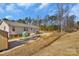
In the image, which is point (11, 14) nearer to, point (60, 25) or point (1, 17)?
point (1, 17)

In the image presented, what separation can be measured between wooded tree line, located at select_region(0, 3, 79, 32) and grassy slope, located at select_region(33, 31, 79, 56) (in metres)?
0.11

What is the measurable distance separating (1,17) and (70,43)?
0.93 metres

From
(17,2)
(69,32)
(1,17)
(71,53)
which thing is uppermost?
(17,2)

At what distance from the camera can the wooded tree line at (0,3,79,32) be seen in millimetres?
2834

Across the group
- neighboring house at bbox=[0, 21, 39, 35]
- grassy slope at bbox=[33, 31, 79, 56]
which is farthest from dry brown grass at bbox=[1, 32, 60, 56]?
neighboring house at bbox=[0, 21, 39, 35]

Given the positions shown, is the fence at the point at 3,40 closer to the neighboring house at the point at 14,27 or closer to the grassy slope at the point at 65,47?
the neighboring house at the point at 14,27

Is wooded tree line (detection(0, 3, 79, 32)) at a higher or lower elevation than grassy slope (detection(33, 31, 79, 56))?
higher

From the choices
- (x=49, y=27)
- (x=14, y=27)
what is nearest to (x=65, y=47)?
(x=49, y=27)

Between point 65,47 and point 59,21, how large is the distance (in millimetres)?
344

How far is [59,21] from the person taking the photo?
2873 millimetres

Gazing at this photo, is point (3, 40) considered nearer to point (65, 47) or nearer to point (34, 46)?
point (34, 46)

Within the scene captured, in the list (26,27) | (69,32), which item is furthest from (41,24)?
(69,32)

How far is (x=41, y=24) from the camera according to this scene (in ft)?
9.36

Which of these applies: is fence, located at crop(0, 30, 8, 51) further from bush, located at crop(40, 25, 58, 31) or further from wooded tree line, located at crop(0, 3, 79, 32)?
bush, located at crop(40, 25, 58, 31)
